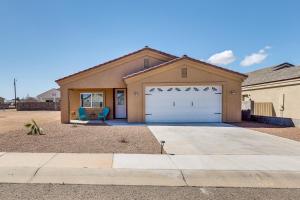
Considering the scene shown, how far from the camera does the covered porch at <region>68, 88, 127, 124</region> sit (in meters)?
17.4

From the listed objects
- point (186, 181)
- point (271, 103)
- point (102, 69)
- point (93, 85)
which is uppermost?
point (102, 69)

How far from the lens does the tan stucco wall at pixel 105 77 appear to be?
15.1m

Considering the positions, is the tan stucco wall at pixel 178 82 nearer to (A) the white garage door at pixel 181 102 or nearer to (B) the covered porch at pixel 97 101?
(A) the white garage door at pixel 181 102

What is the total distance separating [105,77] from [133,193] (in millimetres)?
12400

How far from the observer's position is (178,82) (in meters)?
14.4

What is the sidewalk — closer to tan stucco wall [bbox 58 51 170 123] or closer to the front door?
tan stucco wall [bbox 58 51 170 123]

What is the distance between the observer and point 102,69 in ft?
51.0

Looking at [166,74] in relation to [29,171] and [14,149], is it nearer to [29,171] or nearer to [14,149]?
[14,149]

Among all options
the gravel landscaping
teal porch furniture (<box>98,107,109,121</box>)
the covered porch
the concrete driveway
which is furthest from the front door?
the gravel landscaping

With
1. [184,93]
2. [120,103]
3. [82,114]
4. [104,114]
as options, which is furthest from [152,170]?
[120,103]

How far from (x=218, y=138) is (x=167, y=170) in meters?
4.85

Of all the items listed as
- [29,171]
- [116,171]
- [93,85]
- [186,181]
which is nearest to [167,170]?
Result: [186,181]

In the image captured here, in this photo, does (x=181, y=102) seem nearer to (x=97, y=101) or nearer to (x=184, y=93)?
(x=184, y=93)

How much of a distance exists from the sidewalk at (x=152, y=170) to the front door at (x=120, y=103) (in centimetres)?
1127
